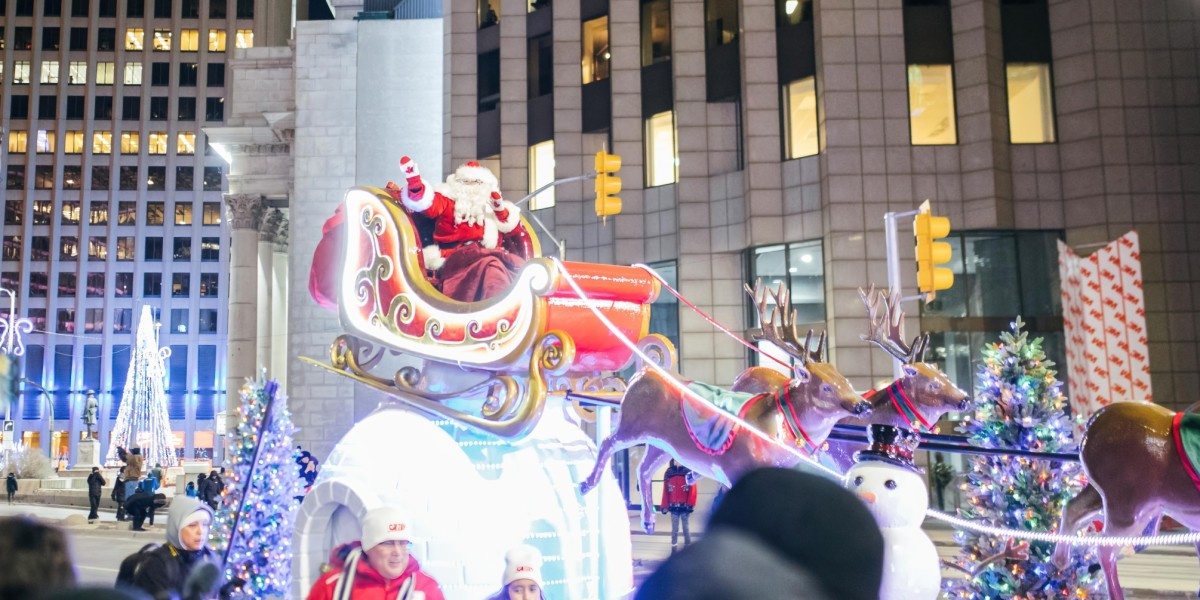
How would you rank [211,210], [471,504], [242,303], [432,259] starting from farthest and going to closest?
[211,210] < [242,303] < [432,259] < [471,504]

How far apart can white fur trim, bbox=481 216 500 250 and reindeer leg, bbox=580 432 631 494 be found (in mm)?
1816

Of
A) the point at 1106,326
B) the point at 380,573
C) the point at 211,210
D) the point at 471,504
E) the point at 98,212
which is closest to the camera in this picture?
the point at 380,573

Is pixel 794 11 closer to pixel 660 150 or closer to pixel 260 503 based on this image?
pixel 660 150

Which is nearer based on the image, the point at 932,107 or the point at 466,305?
the point at 466,305

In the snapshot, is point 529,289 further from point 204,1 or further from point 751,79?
point 204,1

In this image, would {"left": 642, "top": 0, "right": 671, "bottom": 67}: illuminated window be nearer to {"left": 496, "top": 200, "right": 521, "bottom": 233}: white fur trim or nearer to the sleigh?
{"left": 496, "top": 200, "right": 521, "bottom": 233}: white fur trim

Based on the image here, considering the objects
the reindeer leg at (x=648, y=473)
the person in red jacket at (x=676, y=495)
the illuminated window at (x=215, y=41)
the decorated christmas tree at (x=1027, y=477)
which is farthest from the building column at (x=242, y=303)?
the illuminated window at (x=215, y=41)

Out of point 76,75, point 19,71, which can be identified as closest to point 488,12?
point 76,75

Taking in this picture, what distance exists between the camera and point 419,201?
314 inches

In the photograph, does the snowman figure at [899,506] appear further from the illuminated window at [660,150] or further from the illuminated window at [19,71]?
the illuminated window at [19,71]

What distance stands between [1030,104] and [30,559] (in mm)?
27080

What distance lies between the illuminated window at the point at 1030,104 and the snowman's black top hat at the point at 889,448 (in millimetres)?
22964

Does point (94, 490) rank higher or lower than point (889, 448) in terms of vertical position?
lower

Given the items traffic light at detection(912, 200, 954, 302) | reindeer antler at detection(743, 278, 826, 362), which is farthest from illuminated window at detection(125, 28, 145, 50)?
reindeer antler at detection(743, 278, 826, 362)
